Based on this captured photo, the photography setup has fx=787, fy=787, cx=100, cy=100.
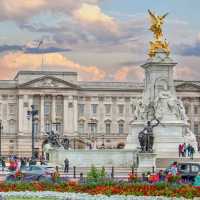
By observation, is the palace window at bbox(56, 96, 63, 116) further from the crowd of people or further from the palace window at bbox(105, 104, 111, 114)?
the crowd of people

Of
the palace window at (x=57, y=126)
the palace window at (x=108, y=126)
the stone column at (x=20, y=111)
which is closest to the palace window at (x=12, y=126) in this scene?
the stone column at (x=20, y=111)

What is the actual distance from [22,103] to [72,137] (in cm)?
1095

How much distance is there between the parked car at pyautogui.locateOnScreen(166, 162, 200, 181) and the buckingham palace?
93.5 metres

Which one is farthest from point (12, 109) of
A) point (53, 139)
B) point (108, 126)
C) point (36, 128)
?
point (53, 139)

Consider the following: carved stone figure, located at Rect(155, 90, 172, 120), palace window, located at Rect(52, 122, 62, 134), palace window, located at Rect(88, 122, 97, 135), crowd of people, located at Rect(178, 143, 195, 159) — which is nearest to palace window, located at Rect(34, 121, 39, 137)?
palace window, located at Rect(52, 122, 62, 134)

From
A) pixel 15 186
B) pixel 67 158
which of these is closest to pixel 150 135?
pixel 67 158

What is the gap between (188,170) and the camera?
43.6 meters

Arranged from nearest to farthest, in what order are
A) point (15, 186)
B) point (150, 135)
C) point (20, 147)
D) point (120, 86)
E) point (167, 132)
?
point (15, 186) < point (150, 135) < point (167, 132) < point (20, 147) < point (120, 86)

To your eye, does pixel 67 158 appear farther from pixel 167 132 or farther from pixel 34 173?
pixel 34 173

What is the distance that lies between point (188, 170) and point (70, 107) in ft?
330

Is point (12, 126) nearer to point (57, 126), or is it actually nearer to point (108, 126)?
point (57, 126)

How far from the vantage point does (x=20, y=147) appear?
13750cm

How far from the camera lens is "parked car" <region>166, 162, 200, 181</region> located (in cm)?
4216

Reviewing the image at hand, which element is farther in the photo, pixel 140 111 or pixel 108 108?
pixel 108 108
